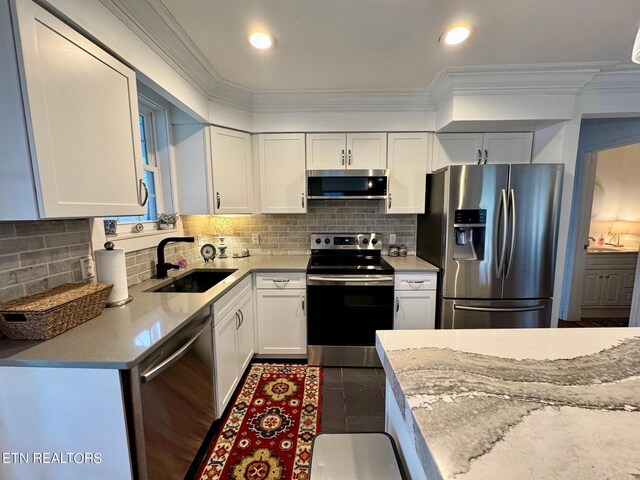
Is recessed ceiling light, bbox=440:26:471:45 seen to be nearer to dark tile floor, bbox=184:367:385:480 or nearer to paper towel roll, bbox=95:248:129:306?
paper towel roll, bbox=95:248:129:306

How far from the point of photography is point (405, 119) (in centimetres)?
246

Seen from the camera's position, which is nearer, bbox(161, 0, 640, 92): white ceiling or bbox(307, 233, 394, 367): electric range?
bbox(161, 0, 640, 92): white ceiling

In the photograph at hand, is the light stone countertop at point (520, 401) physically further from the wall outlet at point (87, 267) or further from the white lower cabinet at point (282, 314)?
the wall outlet at point (87, 267)

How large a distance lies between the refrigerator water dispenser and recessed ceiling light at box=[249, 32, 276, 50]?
6.01ft

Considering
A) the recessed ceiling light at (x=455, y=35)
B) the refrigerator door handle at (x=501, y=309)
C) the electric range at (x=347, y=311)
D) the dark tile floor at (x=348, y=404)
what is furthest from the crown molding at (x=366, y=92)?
the dark tile floor at (x=348, y=404)

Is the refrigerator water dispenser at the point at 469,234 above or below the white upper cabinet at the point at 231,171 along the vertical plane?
below

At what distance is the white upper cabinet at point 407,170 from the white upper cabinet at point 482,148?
5.3 inches

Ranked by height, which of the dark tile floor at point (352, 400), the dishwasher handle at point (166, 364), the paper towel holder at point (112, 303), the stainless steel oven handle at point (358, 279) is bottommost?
the dark tile floor at point (352, 400)

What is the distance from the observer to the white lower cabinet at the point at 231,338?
5.47 ft

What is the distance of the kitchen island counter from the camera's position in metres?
0.89

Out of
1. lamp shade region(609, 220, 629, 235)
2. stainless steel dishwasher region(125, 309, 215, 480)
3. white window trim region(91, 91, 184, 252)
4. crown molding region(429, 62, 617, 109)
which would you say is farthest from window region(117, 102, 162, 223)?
lamp shade region(609, 220, 629, 235)

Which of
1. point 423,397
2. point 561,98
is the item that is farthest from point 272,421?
point 561,98

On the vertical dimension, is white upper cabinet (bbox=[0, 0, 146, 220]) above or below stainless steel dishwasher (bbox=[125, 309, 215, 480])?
above

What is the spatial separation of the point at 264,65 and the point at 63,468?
2.42 metres
